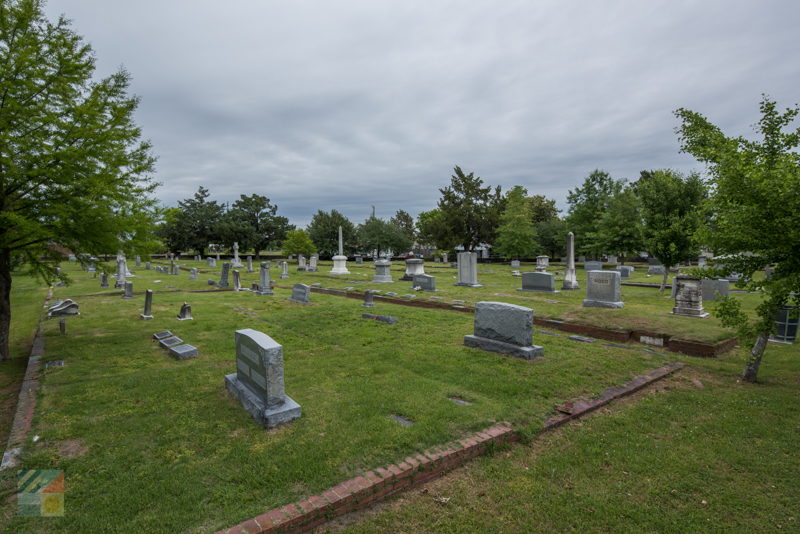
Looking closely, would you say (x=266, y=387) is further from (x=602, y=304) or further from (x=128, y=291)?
(x=128, y=291)

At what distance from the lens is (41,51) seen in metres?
7.54

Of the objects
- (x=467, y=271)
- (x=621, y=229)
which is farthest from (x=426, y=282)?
(x=621, y=229)

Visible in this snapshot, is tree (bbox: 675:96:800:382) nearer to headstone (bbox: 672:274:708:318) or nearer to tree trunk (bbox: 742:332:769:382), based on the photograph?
tree trunk (bbox: 742:332:769:382)

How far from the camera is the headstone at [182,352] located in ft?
26.6

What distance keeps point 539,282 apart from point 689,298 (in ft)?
23.4

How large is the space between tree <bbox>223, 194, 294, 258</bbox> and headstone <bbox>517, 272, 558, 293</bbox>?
45252 millimetres

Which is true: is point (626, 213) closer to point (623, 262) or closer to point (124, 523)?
point (623, 262)

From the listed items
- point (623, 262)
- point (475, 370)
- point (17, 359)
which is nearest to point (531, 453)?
point (475, 370)

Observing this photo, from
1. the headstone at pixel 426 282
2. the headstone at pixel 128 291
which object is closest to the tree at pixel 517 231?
the headstone at pixel 426 282

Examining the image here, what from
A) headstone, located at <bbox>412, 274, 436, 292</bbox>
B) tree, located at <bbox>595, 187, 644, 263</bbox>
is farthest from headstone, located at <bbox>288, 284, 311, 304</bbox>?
tree, located at <bbox>595, 187, 644, 263</bbox>

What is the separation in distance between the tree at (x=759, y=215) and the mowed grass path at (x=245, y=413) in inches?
76.7

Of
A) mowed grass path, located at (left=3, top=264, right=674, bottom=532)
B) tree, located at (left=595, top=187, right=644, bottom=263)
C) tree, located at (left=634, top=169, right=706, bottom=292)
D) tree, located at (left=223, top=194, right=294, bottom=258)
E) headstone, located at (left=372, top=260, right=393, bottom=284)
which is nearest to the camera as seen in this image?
mowed grass path, located at (left=3, top=264, right=674, bottom=532)

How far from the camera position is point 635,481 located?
391 centimetres

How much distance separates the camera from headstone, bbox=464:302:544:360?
7.91 metres
